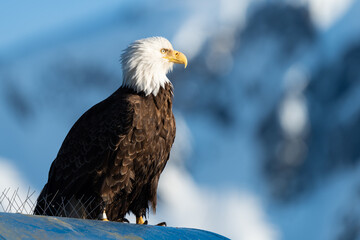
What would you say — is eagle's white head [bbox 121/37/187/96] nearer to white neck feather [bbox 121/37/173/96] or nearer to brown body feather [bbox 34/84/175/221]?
white neck feather [bbox 121/37/173/96]

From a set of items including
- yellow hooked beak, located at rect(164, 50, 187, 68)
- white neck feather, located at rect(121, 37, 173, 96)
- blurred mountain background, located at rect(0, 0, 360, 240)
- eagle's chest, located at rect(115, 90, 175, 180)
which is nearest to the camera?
eagle's chest, located at rect(115, 90, 175, 180)

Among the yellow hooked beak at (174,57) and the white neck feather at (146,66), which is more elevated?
the yellow hooked beak at (174,57)

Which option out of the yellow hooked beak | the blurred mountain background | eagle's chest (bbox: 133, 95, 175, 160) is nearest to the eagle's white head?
the yellow hooked beak

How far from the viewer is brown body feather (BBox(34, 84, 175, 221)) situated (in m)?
7.61

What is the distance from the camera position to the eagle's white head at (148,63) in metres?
8.12

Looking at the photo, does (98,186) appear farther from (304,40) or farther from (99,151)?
(304,40)

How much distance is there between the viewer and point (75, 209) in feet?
25.7

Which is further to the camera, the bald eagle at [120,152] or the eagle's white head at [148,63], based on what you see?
the eagle's white head at [148,63]

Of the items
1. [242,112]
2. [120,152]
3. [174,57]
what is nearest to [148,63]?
[174,57]

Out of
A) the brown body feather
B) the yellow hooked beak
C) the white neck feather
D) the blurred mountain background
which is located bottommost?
the brown body feather

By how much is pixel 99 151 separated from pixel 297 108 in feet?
411

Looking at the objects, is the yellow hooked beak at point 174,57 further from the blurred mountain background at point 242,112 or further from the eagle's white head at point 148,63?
the blurred mountain background at point 242,112

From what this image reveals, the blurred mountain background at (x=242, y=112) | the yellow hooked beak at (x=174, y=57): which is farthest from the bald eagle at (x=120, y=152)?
the blurred mountain background at (x=242, y=112)

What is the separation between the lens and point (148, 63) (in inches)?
328
